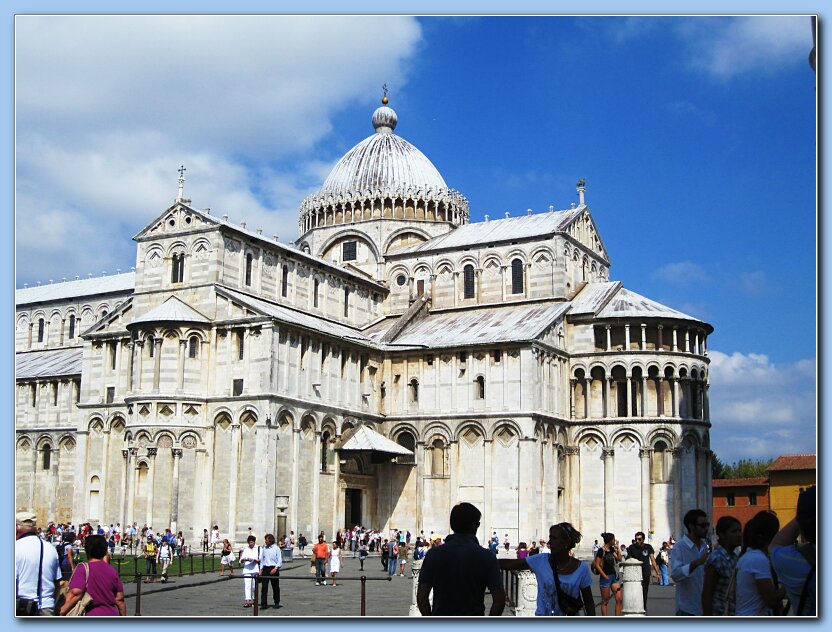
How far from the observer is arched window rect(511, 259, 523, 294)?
2133 inches

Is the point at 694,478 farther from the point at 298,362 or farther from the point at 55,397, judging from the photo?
the point at 55,397

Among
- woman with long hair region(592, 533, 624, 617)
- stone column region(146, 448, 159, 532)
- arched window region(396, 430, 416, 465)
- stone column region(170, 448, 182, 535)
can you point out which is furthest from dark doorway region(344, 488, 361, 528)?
woman with long hair region(592, 533, 624, 617)

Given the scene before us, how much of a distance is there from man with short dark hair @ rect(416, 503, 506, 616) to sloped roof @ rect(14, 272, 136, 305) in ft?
186

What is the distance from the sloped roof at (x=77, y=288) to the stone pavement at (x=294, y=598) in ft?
120

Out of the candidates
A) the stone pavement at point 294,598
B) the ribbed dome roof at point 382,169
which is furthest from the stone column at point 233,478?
the ribbed dome roof at point 382,169

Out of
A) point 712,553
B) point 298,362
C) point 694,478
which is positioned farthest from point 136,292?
point 712,553

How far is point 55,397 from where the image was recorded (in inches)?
2264

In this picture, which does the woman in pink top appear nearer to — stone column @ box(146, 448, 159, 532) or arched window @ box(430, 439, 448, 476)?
stone column @ box(146, 448, 159, 532)

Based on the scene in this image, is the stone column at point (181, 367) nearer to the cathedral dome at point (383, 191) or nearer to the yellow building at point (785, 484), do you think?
the cathedral dome at point (383, 191)

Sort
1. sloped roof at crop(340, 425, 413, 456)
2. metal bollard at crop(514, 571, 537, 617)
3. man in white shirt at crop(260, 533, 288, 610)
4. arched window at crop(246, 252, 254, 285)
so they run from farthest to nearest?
arched window at crop(246, 252, 254, 285) < sloped roof at crop(340, 425, 413, 456) < man in white shirt at crop(260, 533, 288, 610) < metal bollard at crop(514, 571, 537, 617)

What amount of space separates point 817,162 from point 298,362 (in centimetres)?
3169

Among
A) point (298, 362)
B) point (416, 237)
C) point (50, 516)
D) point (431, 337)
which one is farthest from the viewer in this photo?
point (416, 237)

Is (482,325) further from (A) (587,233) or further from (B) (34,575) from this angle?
(B) (34,575)

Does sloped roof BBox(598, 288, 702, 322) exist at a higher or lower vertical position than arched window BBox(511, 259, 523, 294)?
lower
